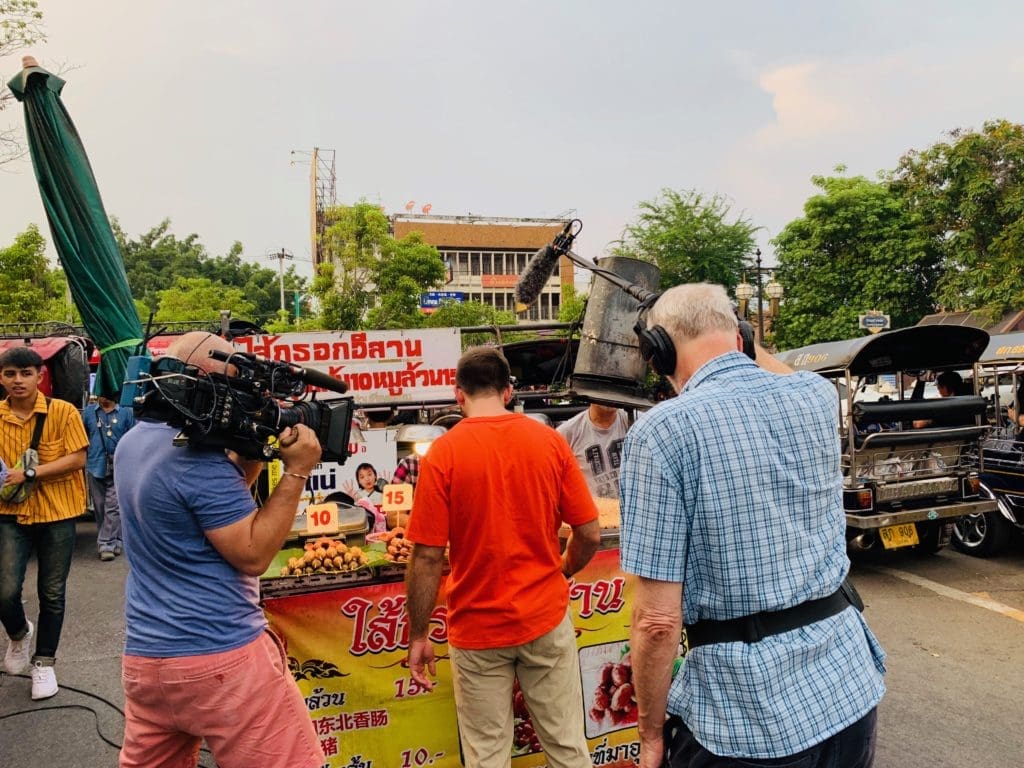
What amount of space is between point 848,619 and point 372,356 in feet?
14.7

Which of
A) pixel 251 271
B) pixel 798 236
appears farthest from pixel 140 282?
pixel 798 236

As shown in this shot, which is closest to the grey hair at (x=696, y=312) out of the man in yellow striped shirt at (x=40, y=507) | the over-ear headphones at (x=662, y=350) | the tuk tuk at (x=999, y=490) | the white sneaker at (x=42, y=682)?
the over-ear headphones at (x=662, y=350)

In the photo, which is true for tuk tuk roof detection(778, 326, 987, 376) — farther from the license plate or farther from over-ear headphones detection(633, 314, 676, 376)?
over-ear headphones detection(633, 314, 676, 376)

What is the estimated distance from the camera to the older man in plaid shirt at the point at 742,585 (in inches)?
64.0

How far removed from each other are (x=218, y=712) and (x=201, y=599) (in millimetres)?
339

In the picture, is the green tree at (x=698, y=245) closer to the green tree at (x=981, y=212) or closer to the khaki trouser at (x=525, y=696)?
the green tree at (x=981, y=212)

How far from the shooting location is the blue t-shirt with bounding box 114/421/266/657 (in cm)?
212

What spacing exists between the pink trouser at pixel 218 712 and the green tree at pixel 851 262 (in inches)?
1003

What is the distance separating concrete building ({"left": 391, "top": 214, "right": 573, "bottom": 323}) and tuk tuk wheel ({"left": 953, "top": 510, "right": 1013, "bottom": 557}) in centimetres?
4750

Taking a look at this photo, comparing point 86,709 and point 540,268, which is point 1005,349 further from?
point 86,709

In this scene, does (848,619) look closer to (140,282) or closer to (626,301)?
(626,301)

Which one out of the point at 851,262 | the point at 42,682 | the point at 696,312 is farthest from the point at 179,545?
the point at 851,262

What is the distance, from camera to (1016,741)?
3.81 meters

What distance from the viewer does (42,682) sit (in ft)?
14.3
